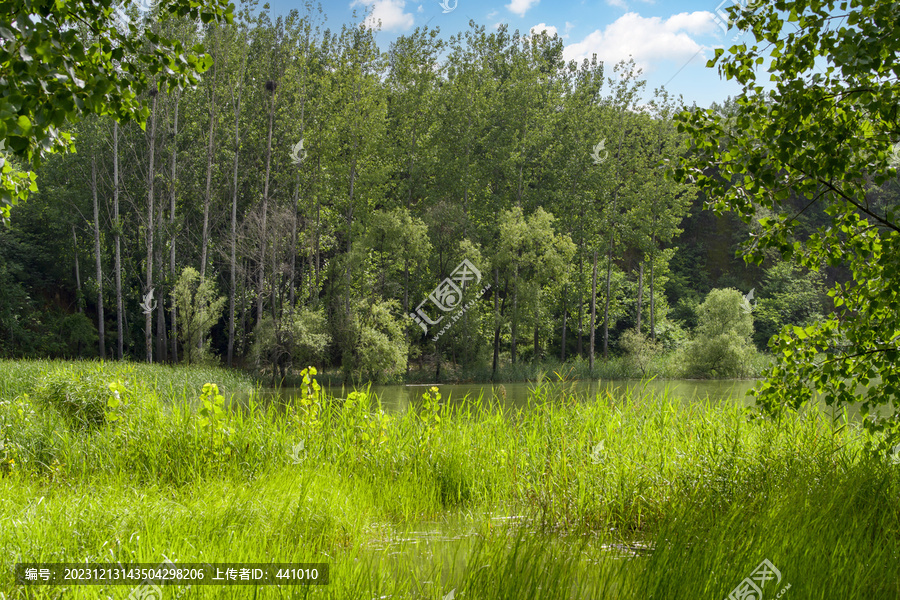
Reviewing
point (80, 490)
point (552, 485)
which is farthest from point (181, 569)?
point (552, 485)

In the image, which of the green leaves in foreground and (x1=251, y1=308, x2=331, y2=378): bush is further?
(x1=251, y1=308, x2=331, y2=378): bush

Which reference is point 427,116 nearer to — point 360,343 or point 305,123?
point 305,123

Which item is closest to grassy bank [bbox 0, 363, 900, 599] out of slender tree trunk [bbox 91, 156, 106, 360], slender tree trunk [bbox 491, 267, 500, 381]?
slender tree trunk [bbox 491, 267, 500, 381]

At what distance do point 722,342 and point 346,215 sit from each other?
18.2 m

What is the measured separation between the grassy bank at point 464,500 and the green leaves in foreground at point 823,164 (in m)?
0.87

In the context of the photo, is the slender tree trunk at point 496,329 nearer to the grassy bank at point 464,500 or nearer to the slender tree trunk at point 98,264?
the slender tree trunk at point 98,264

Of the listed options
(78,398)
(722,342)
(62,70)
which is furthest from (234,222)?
(62,70)

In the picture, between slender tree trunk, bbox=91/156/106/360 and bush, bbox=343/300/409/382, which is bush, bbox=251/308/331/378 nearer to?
bush, bbox=343/300/409/382

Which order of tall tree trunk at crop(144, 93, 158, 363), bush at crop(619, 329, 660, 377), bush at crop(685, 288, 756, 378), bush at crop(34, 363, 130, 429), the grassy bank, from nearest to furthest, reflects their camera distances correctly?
the grassy bank < bush at crop(34, 363, 130, 429) < bush at crop(685, 288, 756, 378) < tall tree trunk at crop(144, 93, 158, 363) < bush at crop(619, 329, 660, 377)

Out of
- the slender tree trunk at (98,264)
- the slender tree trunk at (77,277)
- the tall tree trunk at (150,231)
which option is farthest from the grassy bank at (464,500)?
the slender tree trunk at (77,277)

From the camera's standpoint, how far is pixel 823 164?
332 centimetres

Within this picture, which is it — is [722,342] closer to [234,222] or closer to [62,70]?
[234,222]

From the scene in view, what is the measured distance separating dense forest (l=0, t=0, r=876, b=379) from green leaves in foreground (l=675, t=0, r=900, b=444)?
66.0ft

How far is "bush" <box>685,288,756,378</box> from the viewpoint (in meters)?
26.2
